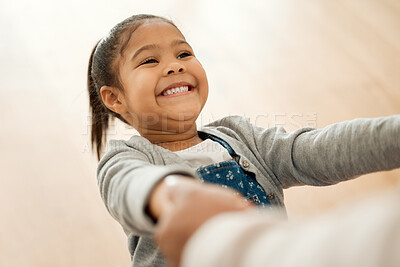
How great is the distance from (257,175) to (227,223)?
460 millimetres

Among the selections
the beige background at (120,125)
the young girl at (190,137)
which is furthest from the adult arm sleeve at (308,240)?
the beige background at (120,125)

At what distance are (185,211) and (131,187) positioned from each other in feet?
0.41

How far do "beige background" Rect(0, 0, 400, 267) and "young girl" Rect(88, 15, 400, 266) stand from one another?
0.48m

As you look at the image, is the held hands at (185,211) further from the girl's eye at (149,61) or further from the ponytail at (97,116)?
the ponytail at (97,116)

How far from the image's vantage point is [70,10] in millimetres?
1575

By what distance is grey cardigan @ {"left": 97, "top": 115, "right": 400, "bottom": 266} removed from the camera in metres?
0.47

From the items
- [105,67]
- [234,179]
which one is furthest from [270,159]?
[105,67]

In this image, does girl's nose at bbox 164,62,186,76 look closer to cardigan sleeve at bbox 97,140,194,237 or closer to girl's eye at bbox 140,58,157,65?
girl's eye at bbox 140,58,157,65

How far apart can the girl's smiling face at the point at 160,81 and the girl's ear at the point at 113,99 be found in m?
0.01

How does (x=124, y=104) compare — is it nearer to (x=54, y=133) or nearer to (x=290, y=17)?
(x=54, y=133)

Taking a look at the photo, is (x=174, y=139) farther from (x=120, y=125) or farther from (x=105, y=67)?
(x=120, y=125)

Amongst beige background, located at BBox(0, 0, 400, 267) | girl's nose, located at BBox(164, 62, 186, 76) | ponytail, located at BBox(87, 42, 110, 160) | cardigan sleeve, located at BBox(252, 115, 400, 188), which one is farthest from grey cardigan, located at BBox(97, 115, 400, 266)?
beige background, located at BBox(0, 0, 400, 267)

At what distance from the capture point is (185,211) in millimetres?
320

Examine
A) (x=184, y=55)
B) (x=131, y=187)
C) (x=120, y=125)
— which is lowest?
(x=120, y=125)
